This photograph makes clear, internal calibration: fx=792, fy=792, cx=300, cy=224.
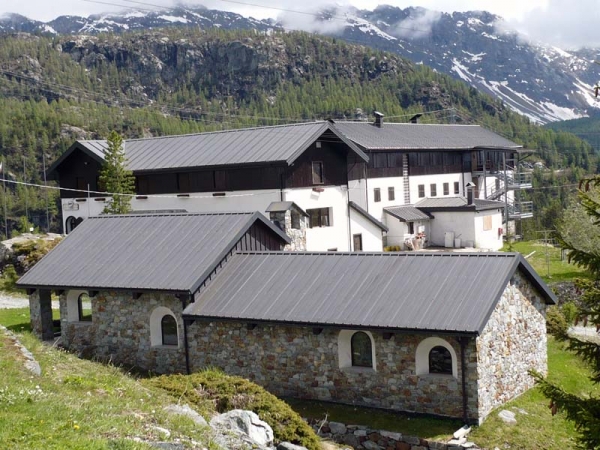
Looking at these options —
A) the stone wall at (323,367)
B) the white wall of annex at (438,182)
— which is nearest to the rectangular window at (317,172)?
the white wall of annex at (438,182)

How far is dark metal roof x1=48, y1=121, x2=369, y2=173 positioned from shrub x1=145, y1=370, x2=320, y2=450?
779 inches

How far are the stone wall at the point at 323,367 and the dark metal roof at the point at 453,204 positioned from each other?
2891 cm

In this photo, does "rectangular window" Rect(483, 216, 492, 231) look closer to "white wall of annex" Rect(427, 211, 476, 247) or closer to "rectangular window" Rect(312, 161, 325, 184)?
"white wall of annex" Rect(427, 211, 476, 247)

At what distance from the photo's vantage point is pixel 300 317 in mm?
19109

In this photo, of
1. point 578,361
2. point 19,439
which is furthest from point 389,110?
point 19,439

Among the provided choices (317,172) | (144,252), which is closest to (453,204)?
(317,172)

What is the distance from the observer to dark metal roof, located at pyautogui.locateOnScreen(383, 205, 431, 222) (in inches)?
1847

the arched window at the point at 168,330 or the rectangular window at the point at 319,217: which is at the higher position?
the rectangular window at the point at 319,217

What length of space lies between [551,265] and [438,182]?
617 inches

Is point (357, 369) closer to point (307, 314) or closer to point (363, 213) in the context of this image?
point (307, 314)

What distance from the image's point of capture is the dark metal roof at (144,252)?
2197cm

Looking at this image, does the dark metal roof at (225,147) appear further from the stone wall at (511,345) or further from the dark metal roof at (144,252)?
the stone wall at (511,345)

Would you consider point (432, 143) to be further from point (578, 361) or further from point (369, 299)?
point (369, 299)

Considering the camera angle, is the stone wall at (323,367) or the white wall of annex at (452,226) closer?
the stone wall at (323,367)
